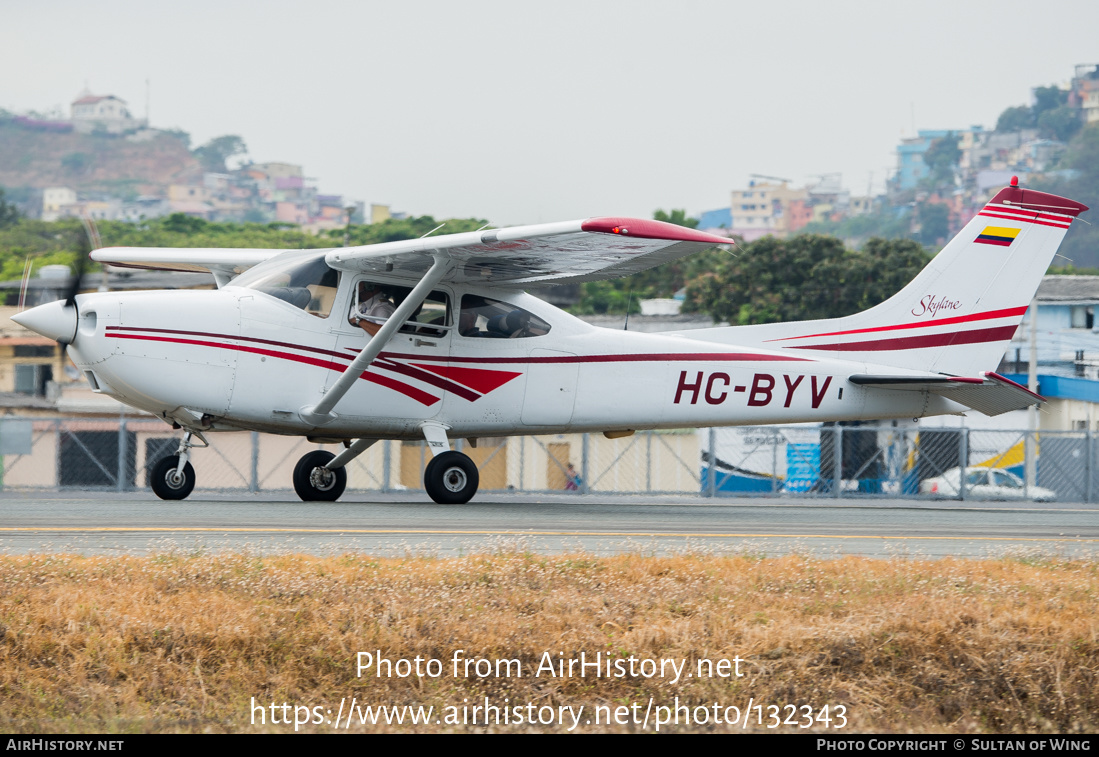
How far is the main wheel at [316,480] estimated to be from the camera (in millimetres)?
16031

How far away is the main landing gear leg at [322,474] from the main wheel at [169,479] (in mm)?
1469

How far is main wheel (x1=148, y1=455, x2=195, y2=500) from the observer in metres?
15.0

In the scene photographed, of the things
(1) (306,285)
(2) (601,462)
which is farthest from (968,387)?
(2) (601,462)

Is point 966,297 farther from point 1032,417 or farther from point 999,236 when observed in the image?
point 1032,417

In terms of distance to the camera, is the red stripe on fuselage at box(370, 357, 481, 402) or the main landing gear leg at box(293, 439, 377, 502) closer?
the red stripe on fuselage at box(370, 357, 481, 402)

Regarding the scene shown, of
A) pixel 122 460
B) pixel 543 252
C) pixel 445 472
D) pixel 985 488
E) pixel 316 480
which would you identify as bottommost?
pixel 985 488

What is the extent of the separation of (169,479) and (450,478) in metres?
3.49

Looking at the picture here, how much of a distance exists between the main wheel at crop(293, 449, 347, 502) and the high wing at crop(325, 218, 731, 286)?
294cm

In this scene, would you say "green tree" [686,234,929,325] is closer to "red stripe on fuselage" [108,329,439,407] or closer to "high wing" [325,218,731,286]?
"high wing" [325,218,731,286]

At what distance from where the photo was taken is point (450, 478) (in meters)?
15.4

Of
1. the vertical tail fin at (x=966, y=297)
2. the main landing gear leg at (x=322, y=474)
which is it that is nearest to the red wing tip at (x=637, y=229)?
the main landing gear leg at (x=322, y=474)

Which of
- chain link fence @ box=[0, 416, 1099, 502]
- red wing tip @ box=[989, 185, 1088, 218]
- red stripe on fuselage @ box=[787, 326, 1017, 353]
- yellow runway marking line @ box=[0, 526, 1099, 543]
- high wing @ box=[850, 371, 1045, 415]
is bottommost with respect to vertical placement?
chain link fence @ box=[0, 416, 1099, 502]

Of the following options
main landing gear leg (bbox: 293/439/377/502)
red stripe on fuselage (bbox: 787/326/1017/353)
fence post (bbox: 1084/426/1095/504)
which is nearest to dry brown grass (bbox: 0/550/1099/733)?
main landing gear leg (bbox: 293/439/377/502)
